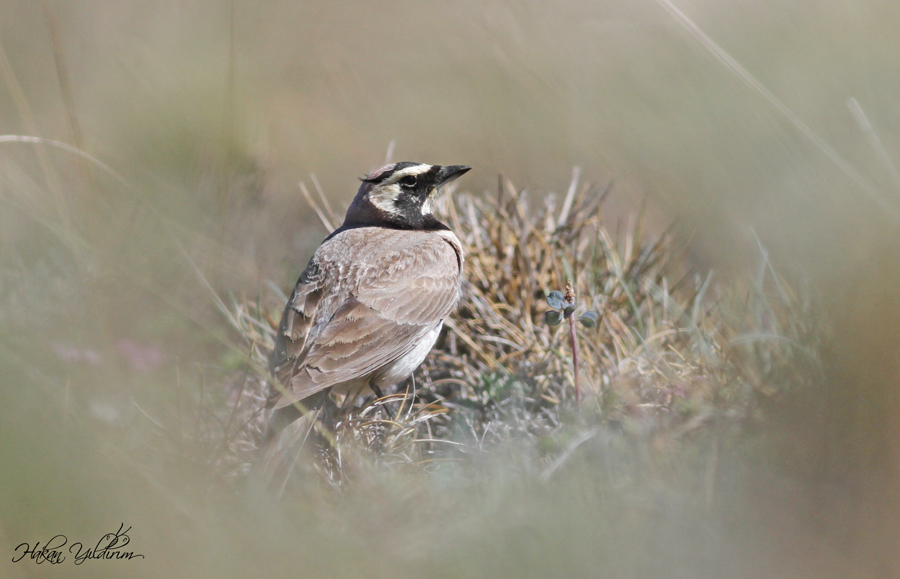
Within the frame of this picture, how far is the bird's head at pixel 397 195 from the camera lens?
371 cm

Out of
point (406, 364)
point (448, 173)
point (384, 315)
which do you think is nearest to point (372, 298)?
point (384, 315)

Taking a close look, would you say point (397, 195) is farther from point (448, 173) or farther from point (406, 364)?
point (406, 364)

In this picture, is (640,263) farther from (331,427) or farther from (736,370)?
(331,427)

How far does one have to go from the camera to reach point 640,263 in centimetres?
377

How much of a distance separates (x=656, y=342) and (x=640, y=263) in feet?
2.15

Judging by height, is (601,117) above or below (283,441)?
above

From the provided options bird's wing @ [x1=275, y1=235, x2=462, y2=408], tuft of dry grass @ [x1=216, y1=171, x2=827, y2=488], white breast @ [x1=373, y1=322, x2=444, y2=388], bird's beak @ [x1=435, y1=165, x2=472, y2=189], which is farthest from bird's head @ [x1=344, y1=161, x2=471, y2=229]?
white breast @ [x1=373, y1=322, x2=444, y2=388]

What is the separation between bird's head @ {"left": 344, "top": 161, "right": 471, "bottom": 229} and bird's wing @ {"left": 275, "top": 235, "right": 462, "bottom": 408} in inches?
9.4

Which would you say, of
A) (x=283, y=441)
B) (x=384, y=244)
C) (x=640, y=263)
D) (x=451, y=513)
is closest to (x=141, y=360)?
(x=283, y=441)

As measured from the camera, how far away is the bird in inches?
119

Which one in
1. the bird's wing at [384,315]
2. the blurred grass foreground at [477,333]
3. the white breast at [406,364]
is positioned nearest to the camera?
the blurred grass foreground at [477,333]
